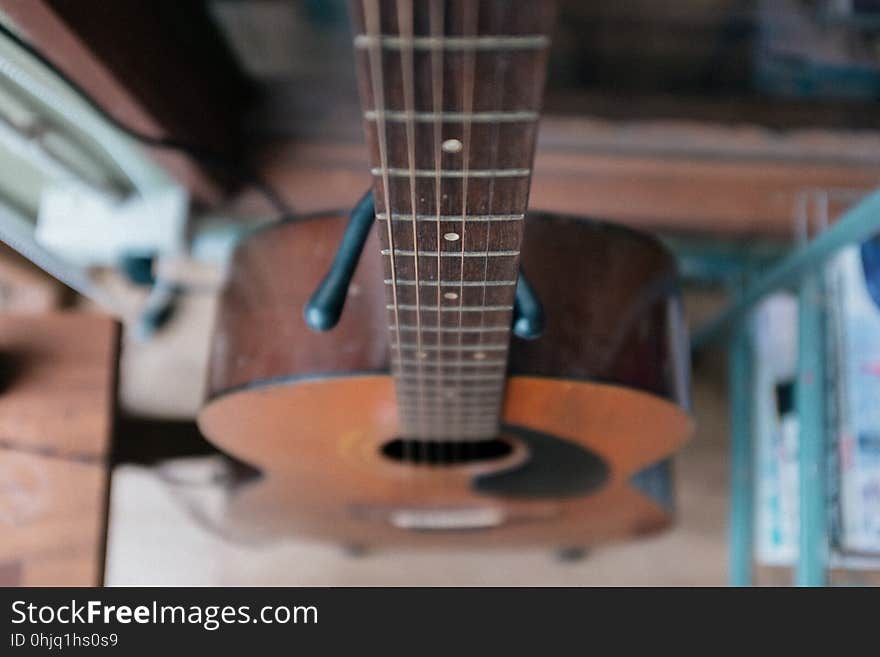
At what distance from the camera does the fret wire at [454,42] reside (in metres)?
0.30

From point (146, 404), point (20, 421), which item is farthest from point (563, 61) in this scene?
point (20, 421)

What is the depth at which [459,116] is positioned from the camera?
13.2 inches

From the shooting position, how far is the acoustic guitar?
325 mm

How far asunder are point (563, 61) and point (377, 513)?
680mm

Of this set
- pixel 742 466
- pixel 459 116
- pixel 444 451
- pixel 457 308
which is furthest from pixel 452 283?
pixel 742 466

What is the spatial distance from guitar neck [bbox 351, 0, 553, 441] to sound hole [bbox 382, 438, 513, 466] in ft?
0.66

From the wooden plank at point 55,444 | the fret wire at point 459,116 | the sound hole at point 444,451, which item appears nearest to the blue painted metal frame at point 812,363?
the sound hole at point 444,451

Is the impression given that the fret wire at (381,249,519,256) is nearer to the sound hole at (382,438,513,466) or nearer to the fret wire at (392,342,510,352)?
the fret wire at (392,342,510,352)

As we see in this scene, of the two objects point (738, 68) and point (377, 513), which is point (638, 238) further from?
point (738, 68)

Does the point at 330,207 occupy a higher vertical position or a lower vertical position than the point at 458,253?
higher

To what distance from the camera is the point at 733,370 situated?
1.00 m

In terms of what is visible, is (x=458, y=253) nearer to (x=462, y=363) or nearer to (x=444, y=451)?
(x=462, y=363)

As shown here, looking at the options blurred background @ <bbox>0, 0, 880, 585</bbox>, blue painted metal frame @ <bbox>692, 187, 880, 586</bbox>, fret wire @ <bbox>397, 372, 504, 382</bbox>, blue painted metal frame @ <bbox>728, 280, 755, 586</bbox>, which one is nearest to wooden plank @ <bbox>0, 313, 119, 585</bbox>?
blurred background @ <bbox>0, 0, 880, 585</bbox>

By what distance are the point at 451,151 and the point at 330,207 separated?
559 millimetres
